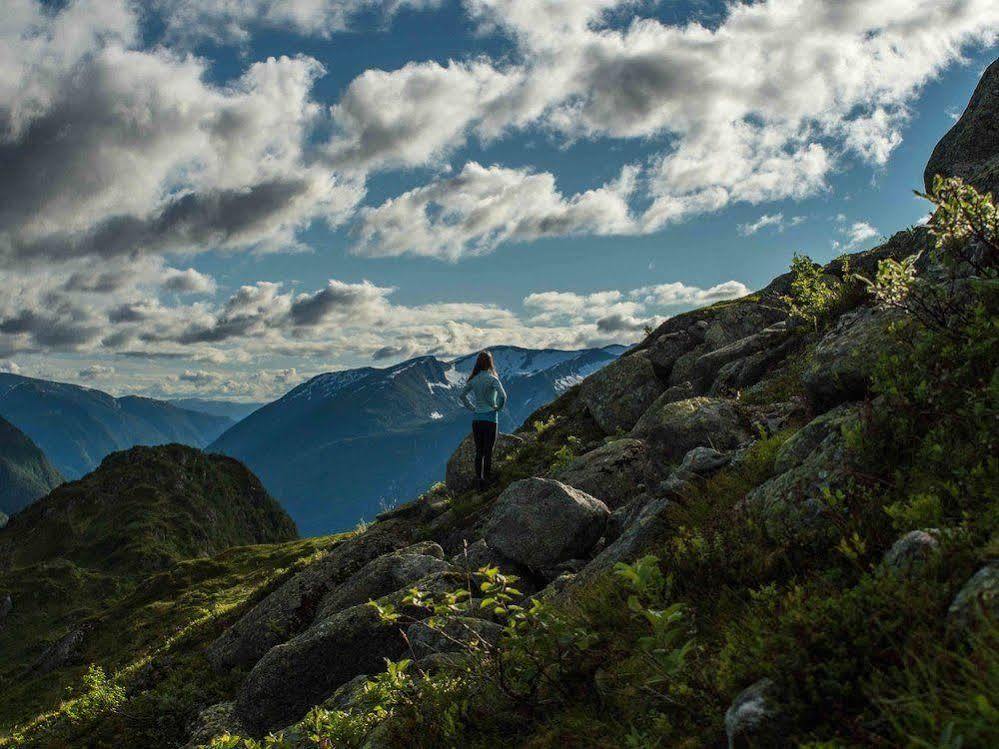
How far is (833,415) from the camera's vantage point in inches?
291

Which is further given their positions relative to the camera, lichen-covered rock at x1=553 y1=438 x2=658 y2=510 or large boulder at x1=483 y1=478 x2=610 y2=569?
lichen-covered rock at x1=553 y1=438 x2=658 y2=510

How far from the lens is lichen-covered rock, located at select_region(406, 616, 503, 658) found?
7.69 metres

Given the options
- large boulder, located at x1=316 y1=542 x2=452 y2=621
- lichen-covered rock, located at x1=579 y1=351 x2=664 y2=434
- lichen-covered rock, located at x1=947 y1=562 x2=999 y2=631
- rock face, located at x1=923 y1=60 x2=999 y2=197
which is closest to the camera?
lichen-covered rock, located at x1=947 y1=562 x2=999 y2=631

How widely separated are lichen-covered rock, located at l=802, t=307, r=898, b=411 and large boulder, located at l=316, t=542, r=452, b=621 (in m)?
8.00

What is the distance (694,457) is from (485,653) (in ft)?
16.3

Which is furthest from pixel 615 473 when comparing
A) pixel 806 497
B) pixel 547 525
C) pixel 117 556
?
pixel 117 556

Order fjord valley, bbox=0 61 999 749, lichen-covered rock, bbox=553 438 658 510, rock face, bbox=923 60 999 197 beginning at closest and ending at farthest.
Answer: fjord valley, bbox=0 61 999 749 → lichen-covered rock, bbox=553 438 658 510 → rock face, bbox=923 60 999 197

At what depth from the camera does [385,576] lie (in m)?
14.0

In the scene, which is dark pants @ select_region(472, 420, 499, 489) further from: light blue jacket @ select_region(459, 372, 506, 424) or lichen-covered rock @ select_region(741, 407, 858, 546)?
lichen-covered rock @ select_region(741, 407, 858, 546)

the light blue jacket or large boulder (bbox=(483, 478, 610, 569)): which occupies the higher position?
the light blue jacket

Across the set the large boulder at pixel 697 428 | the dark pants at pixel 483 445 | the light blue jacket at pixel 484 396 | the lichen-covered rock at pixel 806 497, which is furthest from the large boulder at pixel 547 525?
the dark pants at pixel 483 445

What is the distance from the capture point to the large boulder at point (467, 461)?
23.3 meters

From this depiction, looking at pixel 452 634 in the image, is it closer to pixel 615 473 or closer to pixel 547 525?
pixel 547 525

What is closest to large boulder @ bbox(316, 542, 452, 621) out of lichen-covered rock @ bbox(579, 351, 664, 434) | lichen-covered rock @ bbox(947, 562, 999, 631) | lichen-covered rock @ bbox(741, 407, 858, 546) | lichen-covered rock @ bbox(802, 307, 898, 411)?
lichen-covered rock @ bbox(741, 407, 858, 546)
